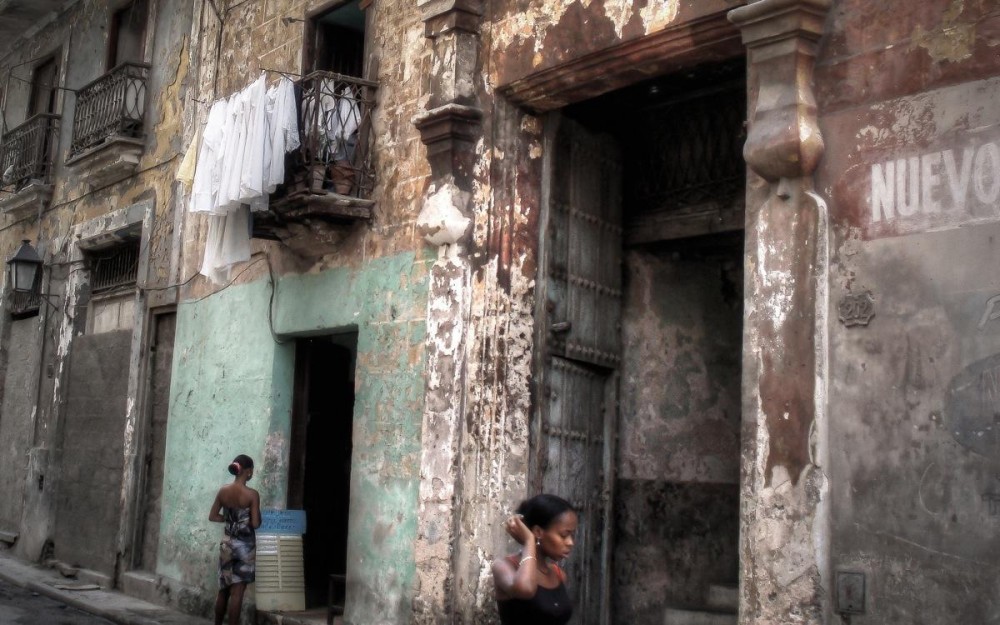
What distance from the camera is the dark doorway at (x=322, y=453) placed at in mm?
9312

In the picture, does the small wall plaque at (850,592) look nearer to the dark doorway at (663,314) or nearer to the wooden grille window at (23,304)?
the dark doorway at (663,314)

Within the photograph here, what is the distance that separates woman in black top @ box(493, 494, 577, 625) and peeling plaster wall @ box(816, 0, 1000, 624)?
1662 mm

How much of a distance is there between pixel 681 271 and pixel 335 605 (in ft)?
12.2

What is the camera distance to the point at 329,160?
27.2 ft

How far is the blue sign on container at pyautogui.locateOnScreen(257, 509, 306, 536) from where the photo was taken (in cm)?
871

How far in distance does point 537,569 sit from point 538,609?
14 cm

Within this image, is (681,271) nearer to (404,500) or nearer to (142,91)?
(404,500)

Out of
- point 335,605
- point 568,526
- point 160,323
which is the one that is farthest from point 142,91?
point 568,526

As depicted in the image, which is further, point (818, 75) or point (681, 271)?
point (681, 271)

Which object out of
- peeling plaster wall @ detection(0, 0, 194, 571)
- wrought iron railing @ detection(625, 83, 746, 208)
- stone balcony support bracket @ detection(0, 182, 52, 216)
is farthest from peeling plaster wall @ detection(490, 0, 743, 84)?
stone balcony support bracket @ detection(0, 182, 52, 216)

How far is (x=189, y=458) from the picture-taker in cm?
1030

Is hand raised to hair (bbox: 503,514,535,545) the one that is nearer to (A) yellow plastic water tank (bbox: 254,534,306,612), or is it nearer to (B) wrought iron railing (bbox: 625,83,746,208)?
(B) wrought iron railing (bbox: 625,83,746,208)

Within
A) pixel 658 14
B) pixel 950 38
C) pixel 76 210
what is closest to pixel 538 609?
pixel 950 38

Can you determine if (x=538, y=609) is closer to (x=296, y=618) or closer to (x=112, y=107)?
(x=296, y=618)
